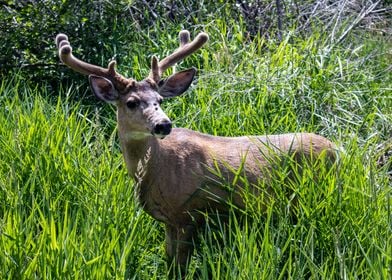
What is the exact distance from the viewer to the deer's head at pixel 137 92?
516 centimetres

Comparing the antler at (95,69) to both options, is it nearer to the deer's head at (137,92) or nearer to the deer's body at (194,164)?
the deer's head at (137,92)

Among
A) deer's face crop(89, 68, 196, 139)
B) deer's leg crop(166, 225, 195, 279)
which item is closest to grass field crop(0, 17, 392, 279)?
deer's leg crop(166, 225, 195, 279)

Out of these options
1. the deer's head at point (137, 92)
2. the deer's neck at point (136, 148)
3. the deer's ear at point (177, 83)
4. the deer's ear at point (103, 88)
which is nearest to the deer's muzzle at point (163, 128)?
the deer's head at point (137, 92)

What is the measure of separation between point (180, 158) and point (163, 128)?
413mm

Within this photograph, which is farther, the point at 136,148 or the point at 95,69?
the point at 95,69

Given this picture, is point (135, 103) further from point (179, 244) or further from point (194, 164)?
point (179, 244)

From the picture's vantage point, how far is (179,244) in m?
5.16

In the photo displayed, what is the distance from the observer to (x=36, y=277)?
12.9 feet

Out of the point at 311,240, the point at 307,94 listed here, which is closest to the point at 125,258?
the point at 311,240

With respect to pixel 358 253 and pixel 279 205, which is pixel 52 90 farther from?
pixel 358 253

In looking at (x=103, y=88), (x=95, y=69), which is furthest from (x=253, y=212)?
(x=95, y=69)

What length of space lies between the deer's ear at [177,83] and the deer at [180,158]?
119 mm

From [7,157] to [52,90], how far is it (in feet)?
7.74

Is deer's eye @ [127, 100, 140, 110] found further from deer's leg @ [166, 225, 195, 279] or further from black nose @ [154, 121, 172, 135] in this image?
deer's leg @ [166, 225, 195, 279]
